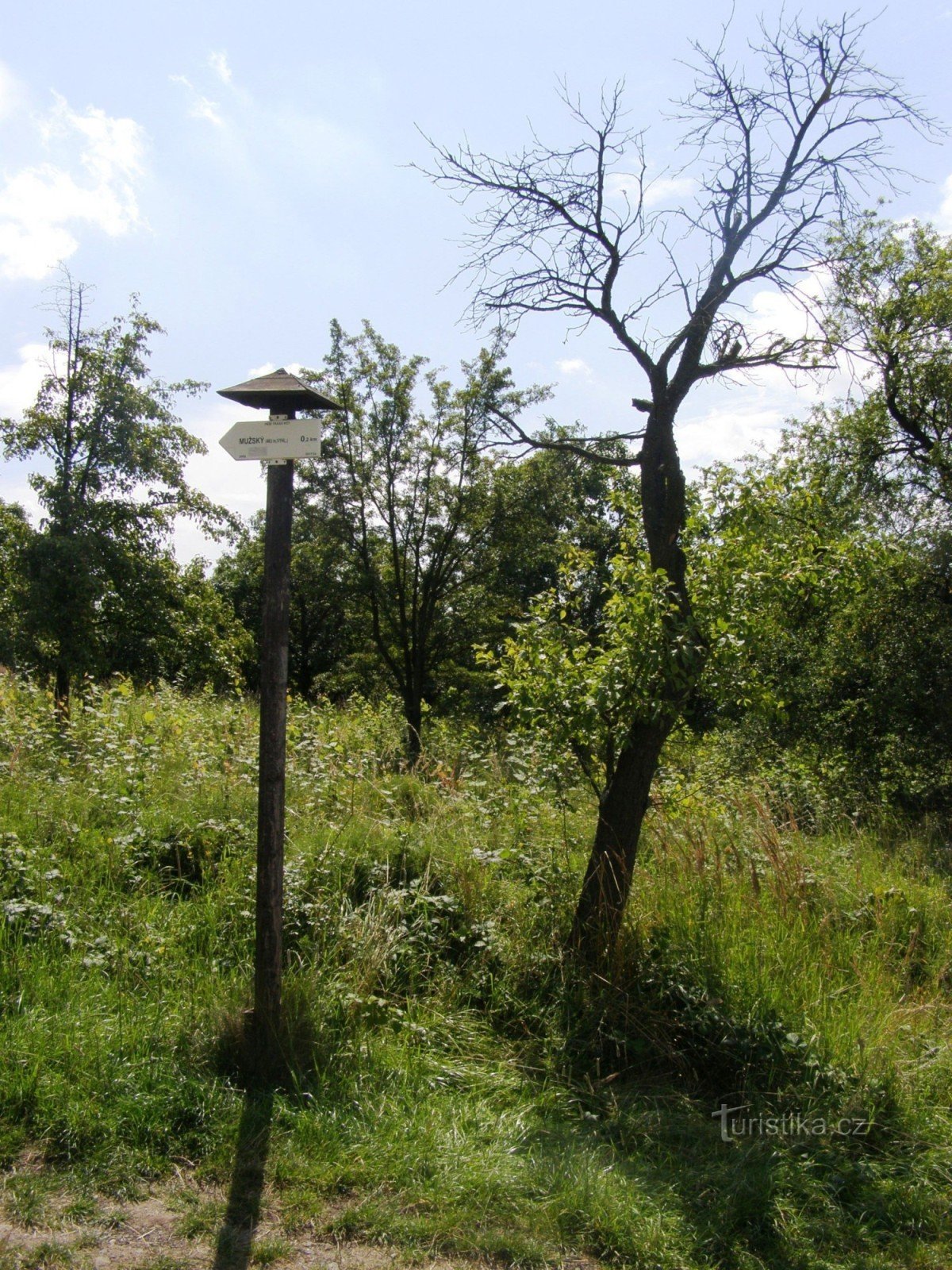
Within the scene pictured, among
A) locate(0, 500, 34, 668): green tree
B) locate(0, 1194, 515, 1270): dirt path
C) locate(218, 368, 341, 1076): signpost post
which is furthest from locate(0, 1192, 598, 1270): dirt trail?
locate(0, 500, 34, 668): green tree

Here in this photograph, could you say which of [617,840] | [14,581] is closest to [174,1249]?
A: [617,840]

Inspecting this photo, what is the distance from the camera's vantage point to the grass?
10.8ft

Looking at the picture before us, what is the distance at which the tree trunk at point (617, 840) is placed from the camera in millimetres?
5027

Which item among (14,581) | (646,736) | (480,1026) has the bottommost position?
(480,1026)

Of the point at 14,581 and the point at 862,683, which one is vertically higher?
the point at 14,581

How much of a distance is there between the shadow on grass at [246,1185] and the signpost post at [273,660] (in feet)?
1.29

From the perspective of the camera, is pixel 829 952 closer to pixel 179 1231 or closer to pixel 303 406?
pixel 179 1231

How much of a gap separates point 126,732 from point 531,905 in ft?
14.3
